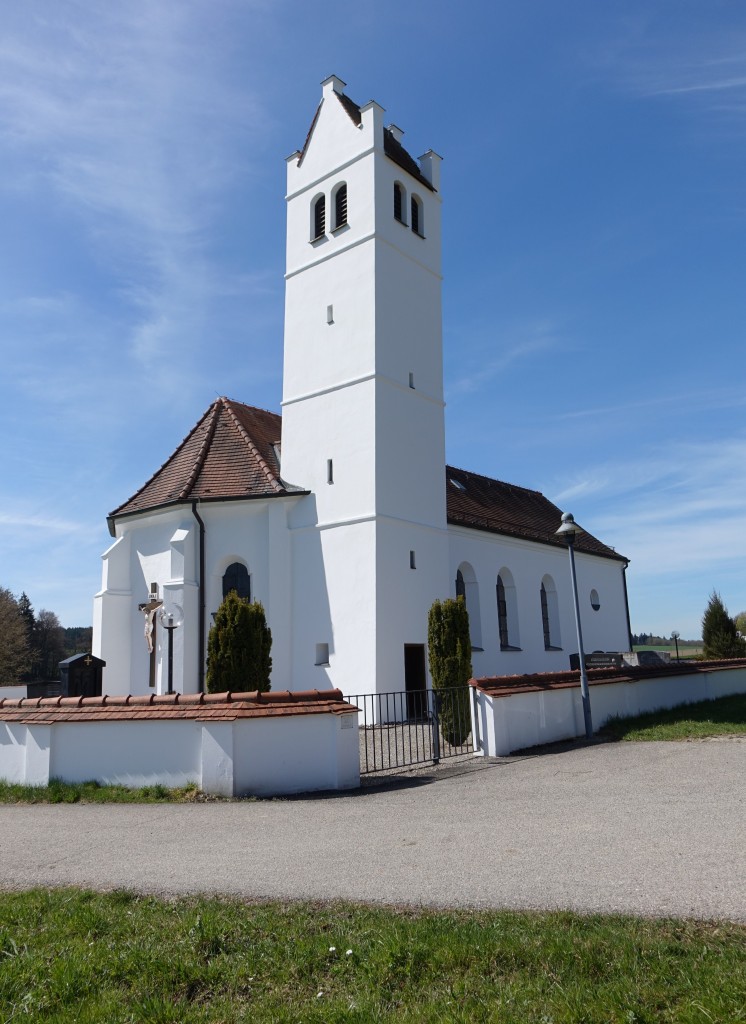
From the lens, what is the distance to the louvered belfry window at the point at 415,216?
24594 mm

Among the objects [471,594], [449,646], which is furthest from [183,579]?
[471,594]

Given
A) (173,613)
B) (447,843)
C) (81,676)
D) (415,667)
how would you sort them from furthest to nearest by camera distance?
1. (415,667)
2. (173,613)
3. (81,676)
4. (447,843)

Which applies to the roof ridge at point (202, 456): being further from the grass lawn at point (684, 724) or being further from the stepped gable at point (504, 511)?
the grass lawn at point (684, 724)

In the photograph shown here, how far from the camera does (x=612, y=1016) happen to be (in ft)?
11.9

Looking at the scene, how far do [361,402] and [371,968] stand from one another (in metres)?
18.2

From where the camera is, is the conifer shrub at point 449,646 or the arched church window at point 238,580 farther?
the arched church window at point 238,580

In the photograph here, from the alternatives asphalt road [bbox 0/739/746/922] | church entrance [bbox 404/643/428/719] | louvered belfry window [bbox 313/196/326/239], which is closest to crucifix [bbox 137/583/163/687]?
church entrance [bbox 404/643/428/719]

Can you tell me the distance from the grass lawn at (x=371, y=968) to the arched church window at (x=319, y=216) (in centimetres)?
2244

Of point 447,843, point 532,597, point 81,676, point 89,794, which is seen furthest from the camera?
point 532,597

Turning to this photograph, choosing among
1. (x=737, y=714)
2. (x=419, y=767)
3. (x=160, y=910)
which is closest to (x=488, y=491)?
(x=737, y=714)

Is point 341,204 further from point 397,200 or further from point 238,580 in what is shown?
point 238,580

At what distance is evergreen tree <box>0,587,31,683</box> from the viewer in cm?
5147

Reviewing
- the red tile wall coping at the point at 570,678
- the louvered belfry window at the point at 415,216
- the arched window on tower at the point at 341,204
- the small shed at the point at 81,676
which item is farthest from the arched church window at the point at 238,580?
the louvered belfry window at the point at 415,216

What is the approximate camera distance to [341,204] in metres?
23.9
